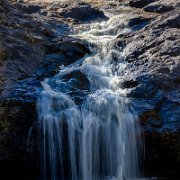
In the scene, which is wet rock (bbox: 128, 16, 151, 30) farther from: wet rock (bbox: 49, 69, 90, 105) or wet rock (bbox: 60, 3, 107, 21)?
wet rock (bbox: 49, 69, 90, 105)

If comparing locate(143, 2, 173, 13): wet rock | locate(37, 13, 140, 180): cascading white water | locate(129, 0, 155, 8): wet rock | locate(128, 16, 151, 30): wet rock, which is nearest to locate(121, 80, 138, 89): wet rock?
locate(37, 13, 140, 180): cascading white water

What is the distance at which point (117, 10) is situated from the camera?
60.1 ft

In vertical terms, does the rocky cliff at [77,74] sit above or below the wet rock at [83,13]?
below

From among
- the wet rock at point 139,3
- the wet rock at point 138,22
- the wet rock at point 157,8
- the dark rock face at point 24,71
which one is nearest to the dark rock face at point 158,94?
the dark rock face at point 24,71

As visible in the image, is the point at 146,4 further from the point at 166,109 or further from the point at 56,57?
the point at 166,109

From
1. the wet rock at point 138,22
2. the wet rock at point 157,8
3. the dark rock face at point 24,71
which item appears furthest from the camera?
the wet rock at point 157,8

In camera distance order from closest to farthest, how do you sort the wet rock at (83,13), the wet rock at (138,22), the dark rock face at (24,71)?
the dark rock face at (24,71)
the wet rock at (138,22)
the wet rock at (83,13)

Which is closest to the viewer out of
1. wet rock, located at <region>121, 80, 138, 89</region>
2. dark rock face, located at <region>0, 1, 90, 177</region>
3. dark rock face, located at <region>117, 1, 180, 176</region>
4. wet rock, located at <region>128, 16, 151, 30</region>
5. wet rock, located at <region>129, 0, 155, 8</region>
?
dark rock face, located at <region>0, 1, 90, 177</region>

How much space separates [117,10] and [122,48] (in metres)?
4.83

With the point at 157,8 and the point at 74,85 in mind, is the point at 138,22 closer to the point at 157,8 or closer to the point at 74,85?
the point at 157,8

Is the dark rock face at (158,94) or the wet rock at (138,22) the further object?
the wet rock at (138,22)

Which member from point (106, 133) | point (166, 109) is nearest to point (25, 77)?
point (106, 133)

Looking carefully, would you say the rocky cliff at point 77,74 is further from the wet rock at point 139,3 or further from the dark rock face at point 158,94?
the wet rock at point 139,3

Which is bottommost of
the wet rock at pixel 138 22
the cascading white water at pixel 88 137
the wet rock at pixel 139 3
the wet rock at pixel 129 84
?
the cascading white water at pixel 88 137
